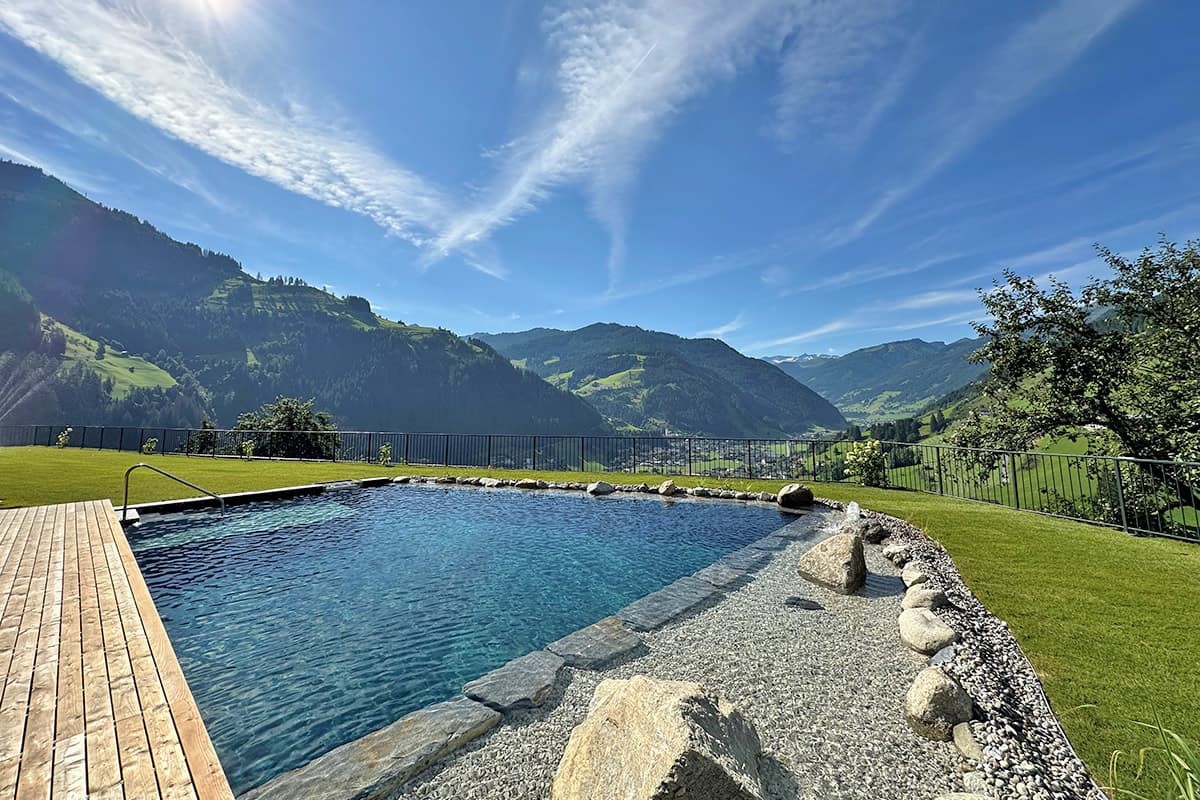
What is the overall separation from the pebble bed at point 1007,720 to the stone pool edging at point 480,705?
2304 millimetres

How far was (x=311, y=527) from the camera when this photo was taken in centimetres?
861

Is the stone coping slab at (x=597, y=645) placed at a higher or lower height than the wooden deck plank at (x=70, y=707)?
lower

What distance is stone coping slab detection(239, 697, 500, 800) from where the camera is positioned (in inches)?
92.0

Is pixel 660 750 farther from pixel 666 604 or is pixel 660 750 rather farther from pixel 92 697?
pixel 666 604

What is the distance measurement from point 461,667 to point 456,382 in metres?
141

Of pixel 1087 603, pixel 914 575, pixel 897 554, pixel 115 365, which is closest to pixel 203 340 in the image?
pixel 115 365

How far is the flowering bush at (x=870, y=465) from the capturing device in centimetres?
1367

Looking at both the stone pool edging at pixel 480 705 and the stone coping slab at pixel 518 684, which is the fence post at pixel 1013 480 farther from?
Result: the stone coping slab at pixel 518 684

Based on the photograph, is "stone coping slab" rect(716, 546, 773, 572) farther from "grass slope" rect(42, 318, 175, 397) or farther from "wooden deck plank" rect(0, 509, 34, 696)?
"grass slope" rect(42, 318, 175, 397)

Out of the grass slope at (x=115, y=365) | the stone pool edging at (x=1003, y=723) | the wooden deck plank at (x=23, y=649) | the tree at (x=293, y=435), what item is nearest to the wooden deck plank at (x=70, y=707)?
the wooden deck plank at (x=23, y=649)

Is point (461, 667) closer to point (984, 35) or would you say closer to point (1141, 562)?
point (1141, 562)

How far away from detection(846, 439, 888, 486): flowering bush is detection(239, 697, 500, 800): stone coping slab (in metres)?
13.9

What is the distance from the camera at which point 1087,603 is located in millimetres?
4414

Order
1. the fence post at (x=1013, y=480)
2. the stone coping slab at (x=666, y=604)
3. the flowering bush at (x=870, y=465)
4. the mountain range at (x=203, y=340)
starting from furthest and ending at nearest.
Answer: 1. the mountain range at (x=203, y=340)
2. the flowering bush at (x=870, y=465)
3. the fence post at (x=1013, y=480)
4. the stone coping slab at (x=666, y=604)
